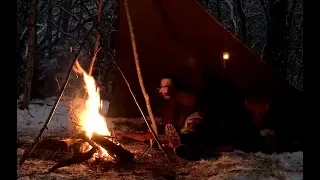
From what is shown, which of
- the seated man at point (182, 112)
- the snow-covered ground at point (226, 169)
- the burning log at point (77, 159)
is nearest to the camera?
the snow-covered ground at point (226, 169)

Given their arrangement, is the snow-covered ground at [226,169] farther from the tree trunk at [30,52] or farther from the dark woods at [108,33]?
the dark woods at [108,33]

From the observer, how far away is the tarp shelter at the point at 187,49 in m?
5.88

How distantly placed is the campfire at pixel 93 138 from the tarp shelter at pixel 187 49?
1.70m

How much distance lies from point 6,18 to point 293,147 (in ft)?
14.5

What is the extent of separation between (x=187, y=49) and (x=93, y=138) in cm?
238

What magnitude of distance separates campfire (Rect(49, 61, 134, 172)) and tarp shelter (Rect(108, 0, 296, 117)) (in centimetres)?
170

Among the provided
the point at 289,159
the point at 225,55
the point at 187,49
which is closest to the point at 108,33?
the point at 187,49

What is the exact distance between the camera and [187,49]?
6.30 metres

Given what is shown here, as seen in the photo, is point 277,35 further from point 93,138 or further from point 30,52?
Answer: point 93,138

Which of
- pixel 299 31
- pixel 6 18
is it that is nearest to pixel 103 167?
pixel 6 18

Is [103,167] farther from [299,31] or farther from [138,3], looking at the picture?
[299,31]

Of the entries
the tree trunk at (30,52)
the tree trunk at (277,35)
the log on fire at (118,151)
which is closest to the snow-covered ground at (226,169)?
the log on fire at (118,151)

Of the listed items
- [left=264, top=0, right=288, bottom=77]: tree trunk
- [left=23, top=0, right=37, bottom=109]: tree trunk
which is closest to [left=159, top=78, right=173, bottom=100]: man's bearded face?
[left=23, top=0, right=37, bottom=109]: tree trunk

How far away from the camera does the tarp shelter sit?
588cm
